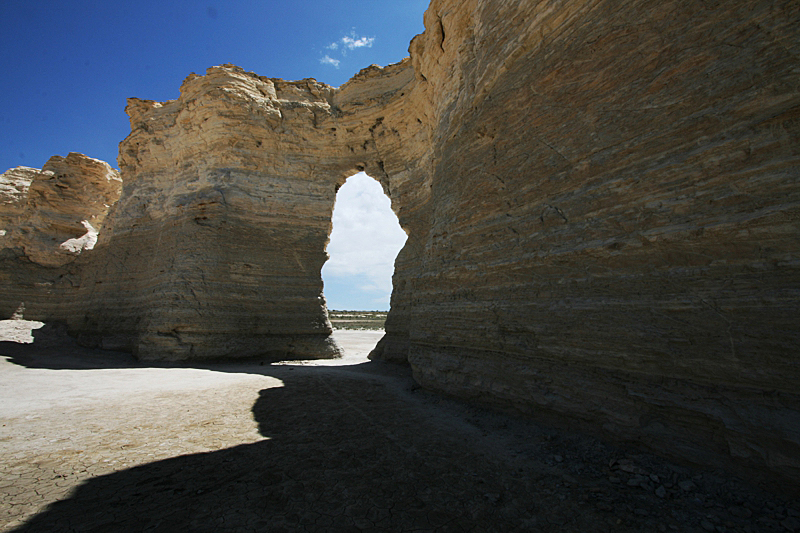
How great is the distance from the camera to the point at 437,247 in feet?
20.8

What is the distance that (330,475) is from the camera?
9.50 ft

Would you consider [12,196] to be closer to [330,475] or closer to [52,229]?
[52,229]

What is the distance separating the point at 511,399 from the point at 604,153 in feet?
9.81

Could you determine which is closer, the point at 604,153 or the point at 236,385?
the point at 604,153

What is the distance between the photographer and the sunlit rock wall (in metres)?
2.53

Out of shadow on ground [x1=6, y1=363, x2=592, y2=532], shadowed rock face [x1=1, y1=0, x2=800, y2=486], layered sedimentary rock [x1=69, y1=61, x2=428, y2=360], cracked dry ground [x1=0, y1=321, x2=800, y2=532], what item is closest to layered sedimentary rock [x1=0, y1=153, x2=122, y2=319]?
layered sedimentary rock [x1=69, y1=61, x2=428, y2=360]

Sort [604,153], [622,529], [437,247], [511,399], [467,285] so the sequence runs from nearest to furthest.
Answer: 1. [622,529]
2. [604,153]
3. [511,399]
4. [467,285]
5. [437,247]

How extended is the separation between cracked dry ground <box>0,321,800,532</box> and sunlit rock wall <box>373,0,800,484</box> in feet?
1.41

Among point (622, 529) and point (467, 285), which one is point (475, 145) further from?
point (622, 529)

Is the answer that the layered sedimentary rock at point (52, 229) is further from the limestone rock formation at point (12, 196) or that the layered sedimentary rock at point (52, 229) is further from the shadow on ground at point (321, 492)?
the shadow on ground at point (321, 492)

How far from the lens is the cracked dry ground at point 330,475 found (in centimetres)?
224

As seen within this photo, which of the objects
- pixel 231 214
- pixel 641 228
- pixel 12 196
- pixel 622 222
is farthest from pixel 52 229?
pixel 641 228

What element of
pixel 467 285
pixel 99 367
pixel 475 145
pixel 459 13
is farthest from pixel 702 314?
pixel 99 367

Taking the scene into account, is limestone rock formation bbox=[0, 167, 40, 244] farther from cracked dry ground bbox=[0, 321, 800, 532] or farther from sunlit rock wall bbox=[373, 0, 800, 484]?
sunlit rock wall bbox=[373, 0, 800, 484]
